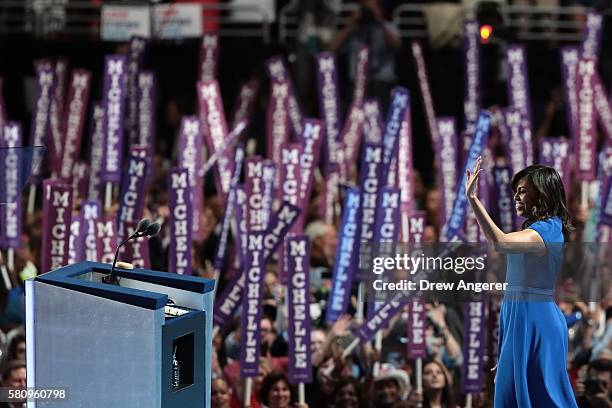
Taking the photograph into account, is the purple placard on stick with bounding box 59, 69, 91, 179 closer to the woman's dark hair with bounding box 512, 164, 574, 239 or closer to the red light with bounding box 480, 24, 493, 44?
the red light with bounding box 480, 24, 493, 44

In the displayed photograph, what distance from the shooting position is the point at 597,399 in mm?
7434

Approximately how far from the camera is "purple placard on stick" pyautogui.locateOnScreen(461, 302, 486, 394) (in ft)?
25.3

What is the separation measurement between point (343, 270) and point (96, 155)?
3.13 meters

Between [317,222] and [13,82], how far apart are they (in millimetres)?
4401

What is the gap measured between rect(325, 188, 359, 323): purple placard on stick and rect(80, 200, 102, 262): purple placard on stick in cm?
123

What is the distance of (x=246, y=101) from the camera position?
38.7ft

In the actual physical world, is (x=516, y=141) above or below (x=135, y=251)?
above

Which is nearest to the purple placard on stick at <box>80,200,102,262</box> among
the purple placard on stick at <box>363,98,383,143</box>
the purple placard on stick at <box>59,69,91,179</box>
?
the purple placard on stick at <box>59,69,91,179</box>

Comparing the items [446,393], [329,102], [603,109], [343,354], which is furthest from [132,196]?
[603,109]

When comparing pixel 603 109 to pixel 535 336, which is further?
pixel 603 109

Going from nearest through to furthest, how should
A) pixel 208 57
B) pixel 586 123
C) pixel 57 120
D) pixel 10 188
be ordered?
pixel 10 188, pixel 586 123, pixel 57 120, pixel 208 57

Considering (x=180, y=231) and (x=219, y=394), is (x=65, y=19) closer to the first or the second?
(x=180, y=231)

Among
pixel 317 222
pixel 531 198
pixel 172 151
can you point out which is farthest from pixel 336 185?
pixel 531 198

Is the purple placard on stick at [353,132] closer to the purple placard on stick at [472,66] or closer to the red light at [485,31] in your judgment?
the purple placard on stick at [472,66]
